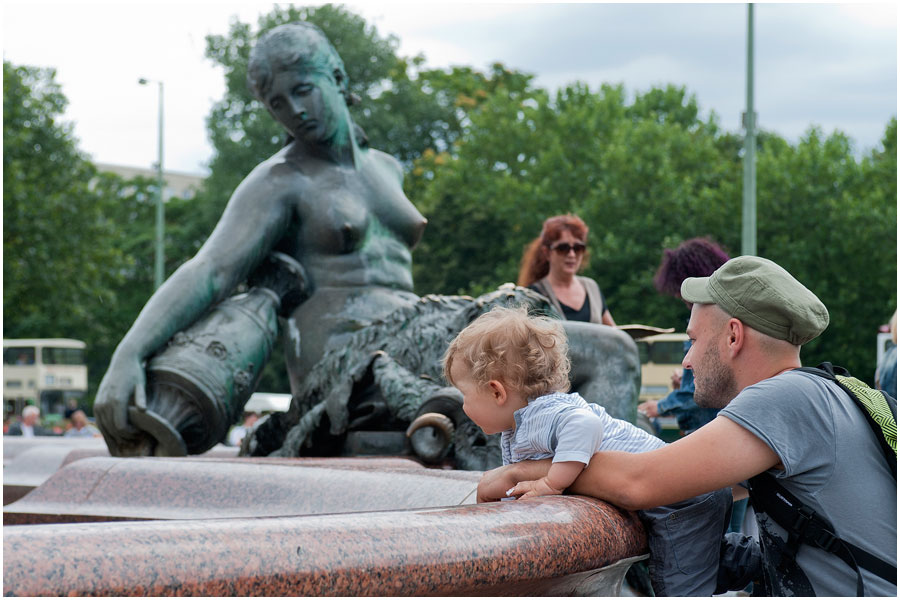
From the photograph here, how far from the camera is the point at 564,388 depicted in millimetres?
2502

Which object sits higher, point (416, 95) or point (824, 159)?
point (416, 95)

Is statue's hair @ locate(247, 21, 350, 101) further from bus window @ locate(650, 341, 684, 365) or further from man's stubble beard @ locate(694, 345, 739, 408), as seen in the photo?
bus window @ locate(650, 341, 684, 365)

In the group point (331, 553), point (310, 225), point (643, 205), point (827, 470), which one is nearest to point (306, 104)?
point (310, 225)

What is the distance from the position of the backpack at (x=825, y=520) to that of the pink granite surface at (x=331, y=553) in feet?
1.01

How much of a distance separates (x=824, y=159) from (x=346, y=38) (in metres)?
13.9

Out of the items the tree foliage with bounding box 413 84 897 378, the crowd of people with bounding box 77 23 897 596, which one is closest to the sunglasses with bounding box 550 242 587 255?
the crowd of people with bounding box 77 23 897 596

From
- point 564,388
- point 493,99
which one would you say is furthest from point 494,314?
point 493,99

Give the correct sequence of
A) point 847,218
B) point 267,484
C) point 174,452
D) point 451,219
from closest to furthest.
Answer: point 267,484 < point 174,452 < point 847,218 < point 451,219

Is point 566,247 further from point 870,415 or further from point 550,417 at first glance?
point 870,415

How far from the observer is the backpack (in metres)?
2.12

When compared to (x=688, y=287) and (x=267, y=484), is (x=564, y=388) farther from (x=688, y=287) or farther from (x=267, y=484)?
(x=267, y=484)

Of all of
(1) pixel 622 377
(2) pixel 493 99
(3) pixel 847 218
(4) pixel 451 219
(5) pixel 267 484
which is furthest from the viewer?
(2) pixel 493 99

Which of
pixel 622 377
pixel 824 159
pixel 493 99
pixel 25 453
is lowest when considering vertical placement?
pixel 25 453

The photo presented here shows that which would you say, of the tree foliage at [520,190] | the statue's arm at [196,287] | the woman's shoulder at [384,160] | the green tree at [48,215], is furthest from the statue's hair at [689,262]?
the green tree at [48,215]
